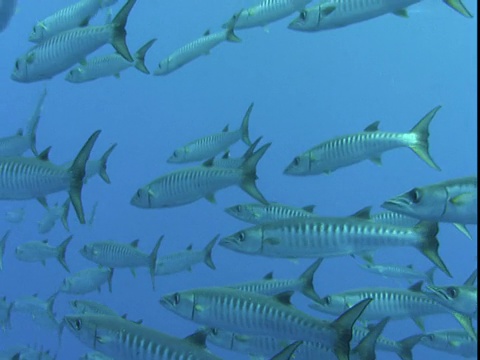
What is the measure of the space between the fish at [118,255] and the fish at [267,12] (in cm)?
230

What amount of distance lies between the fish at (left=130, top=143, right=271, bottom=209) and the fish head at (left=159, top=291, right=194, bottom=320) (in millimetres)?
1102

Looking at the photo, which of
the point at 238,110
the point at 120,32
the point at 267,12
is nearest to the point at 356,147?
the point at 267,12

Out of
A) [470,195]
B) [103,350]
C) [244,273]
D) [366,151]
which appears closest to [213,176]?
[366,151]

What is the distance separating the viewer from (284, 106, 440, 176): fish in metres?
5.29

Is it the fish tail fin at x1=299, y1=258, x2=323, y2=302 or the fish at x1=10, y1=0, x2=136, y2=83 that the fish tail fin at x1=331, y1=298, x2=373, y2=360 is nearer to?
the fish tail fin at x1=299, y1=258, x2=323, y2=302

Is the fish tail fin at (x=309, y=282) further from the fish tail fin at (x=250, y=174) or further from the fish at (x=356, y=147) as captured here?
the fish at (x=356, y=147)

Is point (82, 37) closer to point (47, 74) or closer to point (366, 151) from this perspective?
point (47, 74)

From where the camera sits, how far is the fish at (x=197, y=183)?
5.39m

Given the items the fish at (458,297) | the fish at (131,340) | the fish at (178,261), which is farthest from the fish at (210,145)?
the fish at (458,297)

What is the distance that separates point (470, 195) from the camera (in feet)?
11.5

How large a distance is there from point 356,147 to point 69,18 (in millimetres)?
2824

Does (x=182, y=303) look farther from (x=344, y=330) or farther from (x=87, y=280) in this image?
(x=87, y=280)

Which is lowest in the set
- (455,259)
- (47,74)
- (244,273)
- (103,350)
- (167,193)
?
(455,259)

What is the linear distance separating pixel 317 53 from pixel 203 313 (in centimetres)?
2279
